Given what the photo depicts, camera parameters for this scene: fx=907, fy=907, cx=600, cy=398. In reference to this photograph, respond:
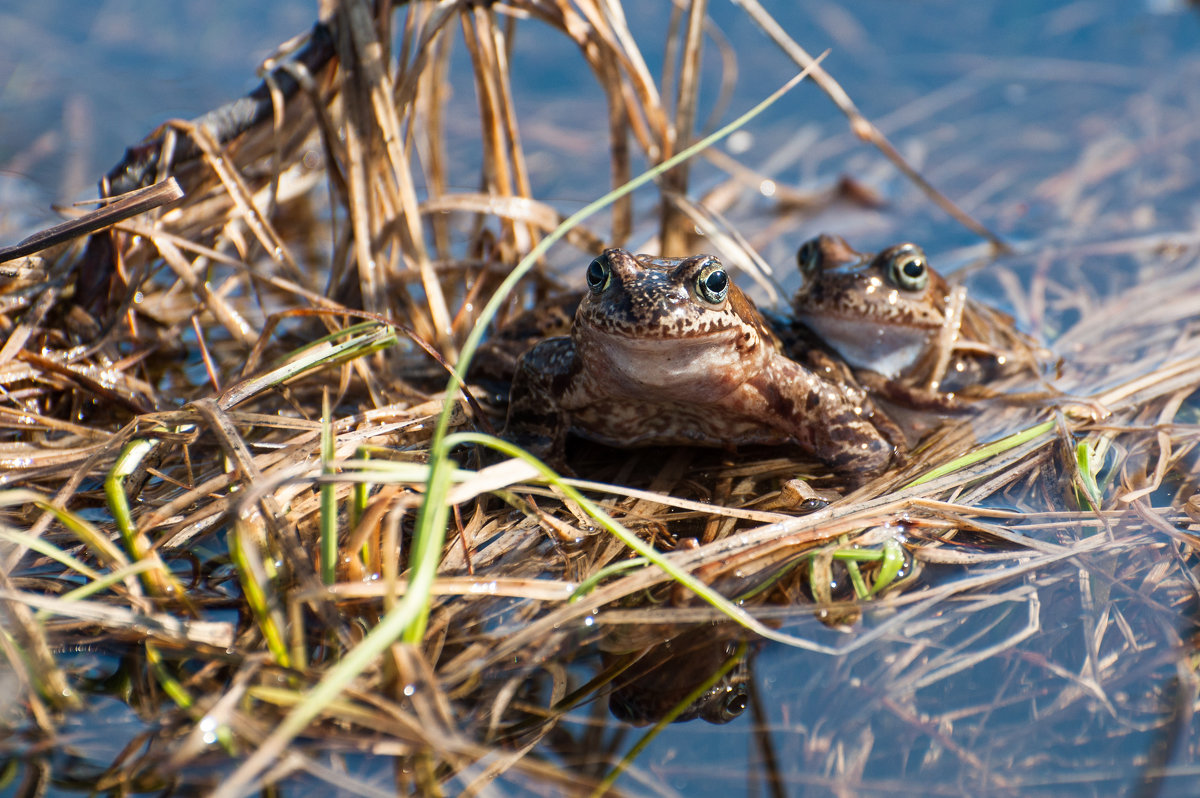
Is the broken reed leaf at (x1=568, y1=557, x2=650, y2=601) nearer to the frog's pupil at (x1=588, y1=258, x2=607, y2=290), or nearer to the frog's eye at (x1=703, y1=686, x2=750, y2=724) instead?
the frog's eye at (x1=703, y1=686, x2=750, y2=724)

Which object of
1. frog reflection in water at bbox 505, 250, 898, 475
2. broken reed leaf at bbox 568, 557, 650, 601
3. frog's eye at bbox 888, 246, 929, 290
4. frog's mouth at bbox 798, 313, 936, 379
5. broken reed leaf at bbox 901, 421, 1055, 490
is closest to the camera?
broken reed leaf at bbox 568, 557, 650, 601

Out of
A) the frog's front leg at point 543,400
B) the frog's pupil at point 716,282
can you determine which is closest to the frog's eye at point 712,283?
the frog's pupil at point 716,282

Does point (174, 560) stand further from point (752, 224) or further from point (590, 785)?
point (752, 224)

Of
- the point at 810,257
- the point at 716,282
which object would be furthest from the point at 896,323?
the point at 716,282

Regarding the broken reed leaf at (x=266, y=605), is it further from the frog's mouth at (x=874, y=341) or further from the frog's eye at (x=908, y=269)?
the frog's eye at (x=908, y=269)

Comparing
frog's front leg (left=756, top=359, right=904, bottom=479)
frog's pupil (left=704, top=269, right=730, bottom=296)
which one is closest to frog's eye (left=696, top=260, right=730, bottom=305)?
frog's pupil (left=704, top=269, right=730, bottom=296)

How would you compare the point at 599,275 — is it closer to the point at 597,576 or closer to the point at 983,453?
the point at 597,576

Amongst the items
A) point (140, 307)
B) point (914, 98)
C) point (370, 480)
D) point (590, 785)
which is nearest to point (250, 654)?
point (370, 480)
